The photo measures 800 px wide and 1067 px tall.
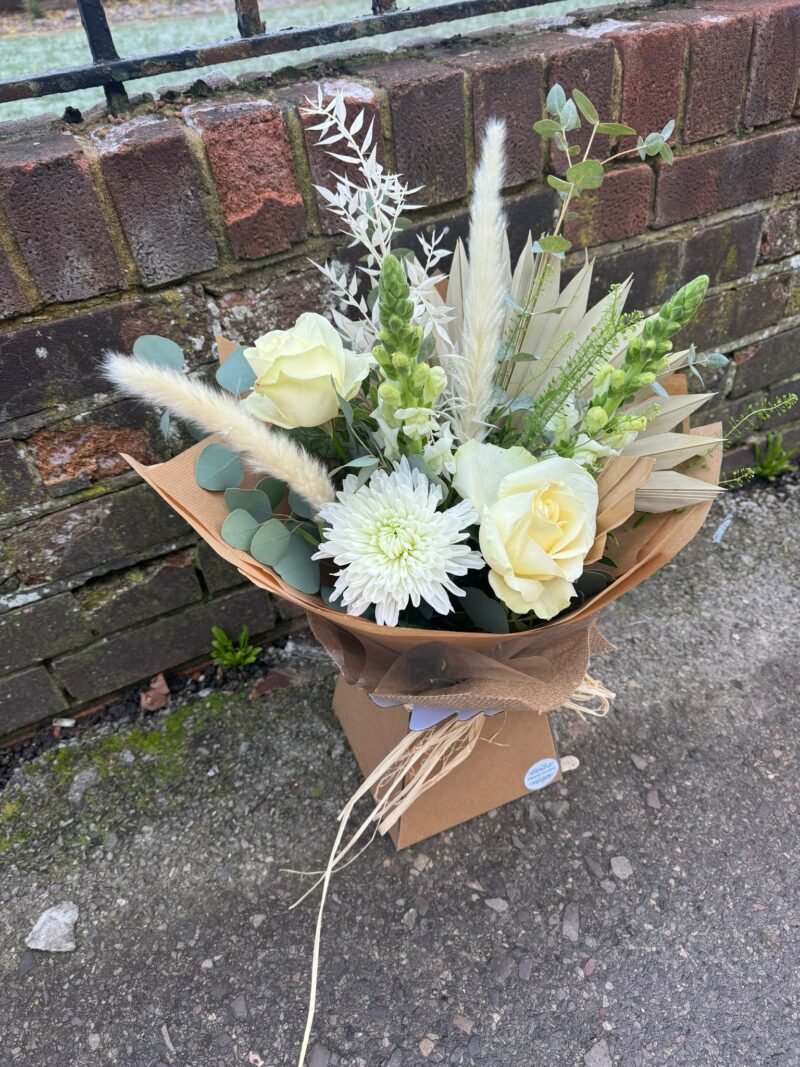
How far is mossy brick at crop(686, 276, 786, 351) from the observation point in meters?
1.68

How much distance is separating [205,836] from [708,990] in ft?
2.78

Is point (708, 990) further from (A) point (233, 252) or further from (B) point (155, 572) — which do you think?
(A) point (233, 252)

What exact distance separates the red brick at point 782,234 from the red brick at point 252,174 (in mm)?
1104

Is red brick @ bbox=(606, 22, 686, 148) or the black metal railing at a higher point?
the black metal railing

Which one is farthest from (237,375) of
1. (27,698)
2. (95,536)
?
(27,698)

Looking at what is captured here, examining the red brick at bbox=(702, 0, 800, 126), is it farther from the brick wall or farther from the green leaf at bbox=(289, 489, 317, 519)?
the green leaf at bbox=(289, 489, 317, 519)

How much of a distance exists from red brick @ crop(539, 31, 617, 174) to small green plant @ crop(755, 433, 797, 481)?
99cm

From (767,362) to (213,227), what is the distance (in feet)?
4.59

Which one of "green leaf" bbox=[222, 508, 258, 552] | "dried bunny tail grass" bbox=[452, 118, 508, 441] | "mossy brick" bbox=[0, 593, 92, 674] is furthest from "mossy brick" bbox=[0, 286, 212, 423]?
"dried bunny tail grass" bbox=[452, 118, 508, 441]

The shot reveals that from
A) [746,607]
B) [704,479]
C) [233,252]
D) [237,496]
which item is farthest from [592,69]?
[746,607]

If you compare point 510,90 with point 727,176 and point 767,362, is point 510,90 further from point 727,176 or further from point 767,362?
point 767,362

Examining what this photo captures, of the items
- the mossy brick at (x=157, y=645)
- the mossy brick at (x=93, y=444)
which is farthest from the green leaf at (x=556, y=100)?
the mossy brick at (x=157, y=645)

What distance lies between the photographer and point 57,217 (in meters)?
1.04

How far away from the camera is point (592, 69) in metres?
1.28
